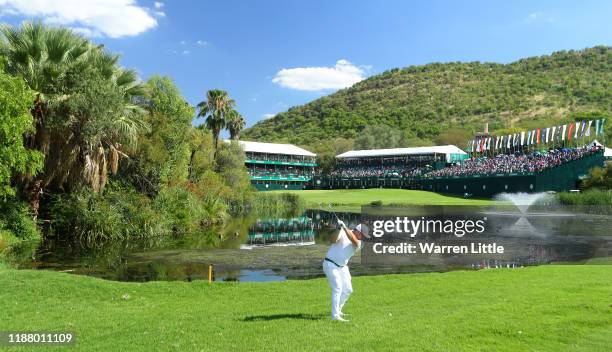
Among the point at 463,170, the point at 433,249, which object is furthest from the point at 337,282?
the point at 463,170

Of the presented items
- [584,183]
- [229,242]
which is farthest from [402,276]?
[584,183]

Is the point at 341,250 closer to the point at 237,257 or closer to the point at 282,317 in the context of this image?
the point at 282,317

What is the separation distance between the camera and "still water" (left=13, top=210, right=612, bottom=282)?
19141mm

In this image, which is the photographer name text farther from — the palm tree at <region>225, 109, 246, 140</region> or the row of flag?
the row of flag

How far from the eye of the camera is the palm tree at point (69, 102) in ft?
82.5

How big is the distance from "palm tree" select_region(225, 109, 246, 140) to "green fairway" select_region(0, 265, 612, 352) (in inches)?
1505

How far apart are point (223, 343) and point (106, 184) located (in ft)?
84.1

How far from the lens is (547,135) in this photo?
2778 inches

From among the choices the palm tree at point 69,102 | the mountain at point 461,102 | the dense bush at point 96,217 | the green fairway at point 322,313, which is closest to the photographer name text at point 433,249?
the green fairway at point 322,313

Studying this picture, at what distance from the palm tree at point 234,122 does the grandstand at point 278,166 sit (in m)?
34.6

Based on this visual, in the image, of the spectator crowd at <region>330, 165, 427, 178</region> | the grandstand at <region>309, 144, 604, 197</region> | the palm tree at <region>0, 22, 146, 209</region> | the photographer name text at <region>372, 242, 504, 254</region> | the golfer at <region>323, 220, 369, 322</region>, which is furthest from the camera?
the spectator crowd at <region>330, 165, 427, 178</region>

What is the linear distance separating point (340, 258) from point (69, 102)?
20475 millimetres

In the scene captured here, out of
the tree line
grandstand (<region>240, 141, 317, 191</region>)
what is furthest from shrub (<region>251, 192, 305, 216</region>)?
grandstand (<region>240, 141, 317, 191</region>)

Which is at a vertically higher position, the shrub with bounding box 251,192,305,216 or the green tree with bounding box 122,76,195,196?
the green tree with bounding box 122,76,195,196
